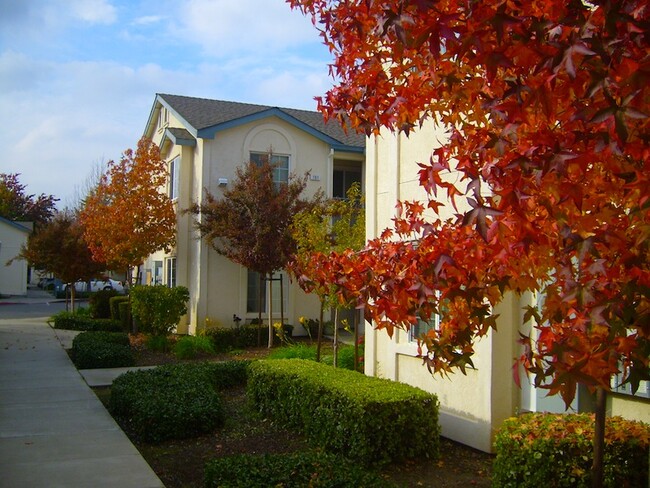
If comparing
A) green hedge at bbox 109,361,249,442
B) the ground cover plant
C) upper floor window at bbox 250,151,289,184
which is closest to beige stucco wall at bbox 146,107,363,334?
upper floor window at bbox 250,151,289,184

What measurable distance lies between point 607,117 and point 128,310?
1994cm

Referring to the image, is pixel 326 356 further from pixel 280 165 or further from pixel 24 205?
pixel 24 205

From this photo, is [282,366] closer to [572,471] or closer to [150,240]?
[572,471]

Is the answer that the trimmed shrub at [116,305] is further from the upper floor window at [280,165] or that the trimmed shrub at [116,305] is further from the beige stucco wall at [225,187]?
the upper floor window at [280,165]

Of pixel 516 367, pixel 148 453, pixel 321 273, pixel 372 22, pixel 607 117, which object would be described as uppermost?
pixel 372 22

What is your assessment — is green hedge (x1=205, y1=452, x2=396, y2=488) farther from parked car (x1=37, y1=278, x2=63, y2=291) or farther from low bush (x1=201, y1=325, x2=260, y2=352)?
parked car (x1=37, y1=278, x2=63, y2=291)

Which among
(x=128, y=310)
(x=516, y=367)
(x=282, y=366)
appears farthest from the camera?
(x=128, y=310)

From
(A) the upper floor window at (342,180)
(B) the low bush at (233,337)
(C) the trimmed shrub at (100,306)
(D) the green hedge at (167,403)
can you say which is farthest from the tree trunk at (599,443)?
(C) the trimmed shrub at (100,306)

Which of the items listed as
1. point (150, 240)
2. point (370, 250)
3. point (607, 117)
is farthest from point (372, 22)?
point (150, 240)

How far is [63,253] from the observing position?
76.8 ft

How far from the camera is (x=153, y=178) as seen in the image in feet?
64.8

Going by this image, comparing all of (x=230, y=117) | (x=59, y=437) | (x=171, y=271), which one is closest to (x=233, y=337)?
(x=171, y=271)

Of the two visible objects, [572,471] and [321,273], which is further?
[572,471]

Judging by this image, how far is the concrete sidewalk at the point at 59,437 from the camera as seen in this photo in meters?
6.12
